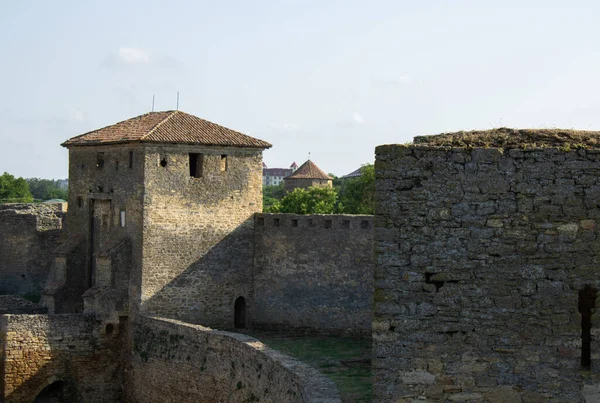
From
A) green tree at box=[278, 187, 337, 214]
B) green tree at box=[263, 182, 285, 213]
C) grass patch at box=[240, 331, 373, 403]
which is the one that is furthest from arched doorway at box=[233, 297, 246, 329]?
green tree at box=[263, 182, 285, 213]

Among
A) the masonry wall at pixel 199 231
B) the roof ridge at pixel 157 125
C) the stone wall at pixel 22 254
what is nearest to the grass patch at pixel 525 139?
the masonry wall at pixel 199 231

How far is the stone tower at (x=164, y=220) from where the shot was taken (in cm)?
2184

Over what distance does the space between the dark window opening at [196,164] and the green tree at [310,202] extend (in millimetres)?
21529

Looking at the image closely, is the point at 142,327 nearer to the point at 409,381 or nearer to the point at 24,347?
the point at 24,347

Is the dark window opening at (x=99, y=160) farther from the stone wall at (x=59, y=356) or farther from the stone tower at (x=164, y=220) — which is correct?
the stone wall at (x=59, y=356)

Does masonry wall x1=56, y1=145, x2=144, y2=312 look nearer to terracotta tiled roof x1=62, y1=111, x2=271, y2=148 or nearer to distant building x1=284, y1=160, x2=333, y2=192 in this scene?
terracotta tiled roof x1=62, y1=111, x2=271, y2=148

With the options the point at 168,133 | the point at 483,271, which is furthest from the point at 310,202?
the point at 483,271

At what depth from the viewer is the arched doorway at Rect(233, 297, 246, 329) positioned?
75.8 ft

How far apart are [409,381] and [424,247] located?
1.18 m

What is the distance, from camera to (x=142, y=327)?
21.4 metres

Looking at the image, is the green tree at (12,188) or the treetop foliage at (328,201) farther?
the green tree at (12,188)

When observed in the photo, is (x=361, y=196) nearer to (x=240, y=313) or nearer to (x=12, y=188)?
(x=240, y=313)

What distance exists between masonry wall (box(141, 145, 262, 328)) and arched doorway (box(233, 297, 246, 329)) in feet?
0.71

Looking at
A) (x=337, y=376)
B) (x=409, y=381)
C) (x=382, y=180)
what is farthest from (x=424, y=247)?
(x=337, y=376)
